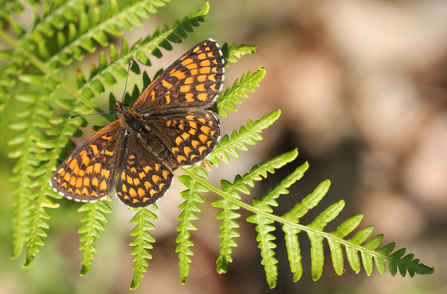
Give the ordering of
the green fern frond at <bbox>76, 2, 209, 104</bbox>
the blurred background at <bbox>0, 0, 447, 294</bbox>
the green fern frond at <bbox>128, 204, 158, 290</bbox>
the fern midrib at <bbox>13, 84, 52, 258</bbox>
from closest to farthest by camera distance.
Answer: the fern midrib at <bbox>13, 84, 52, 258</bbox> < the green fern frond at <bbox>128, 204, 158, 290</bbox> < the green fern frond at <bbox>76, 2, 209, 104</bbox> < the blurred background at <bbox>0, 0, 447, 294</bbox>

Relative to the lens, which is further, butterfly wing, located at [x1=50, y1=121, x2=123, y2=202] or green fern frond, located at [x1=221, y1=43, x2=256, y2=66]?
green fern frond, located at [x1=221, y1=43, x2=256, y2=66]

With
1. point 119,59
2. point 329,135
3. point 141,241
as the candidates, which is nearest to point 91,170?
point 141,241

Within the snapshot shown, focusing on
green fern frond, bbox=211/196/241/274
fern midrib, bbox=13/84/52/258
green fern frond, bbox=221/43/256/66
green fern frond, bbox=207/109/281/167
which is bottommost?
fern midrib, bbox=13/84/52/258

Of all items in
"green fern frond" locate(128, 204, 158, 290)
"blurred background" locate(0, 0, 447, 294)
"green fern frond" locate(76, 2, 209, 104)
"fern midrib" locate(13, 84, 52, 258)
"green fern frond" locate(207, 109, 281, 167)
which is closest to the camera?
"fern midrib" locate(13, 84, 52, 258)

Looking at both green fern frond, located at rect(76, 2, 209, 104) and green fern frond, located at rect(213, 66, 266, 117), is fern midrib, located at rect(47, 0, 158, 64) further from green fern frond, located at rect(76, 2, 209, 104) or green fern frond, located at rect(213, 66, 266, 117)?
green fern frond, located at rect(213, 66, 266, 117)

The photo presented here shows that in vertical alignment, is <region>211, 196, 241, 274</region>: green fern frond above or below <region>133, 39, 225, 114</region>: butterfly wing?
below

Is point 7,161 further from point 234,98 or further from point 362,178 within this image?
point 362,178

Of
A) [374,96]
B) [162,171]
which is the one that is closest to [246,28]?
[374,96]

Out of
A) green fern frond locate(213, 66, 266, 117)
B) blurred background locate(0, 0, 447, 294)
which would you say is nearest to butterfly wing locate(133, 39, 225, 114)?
green fern frond locate(213, 66, 266, 117)
